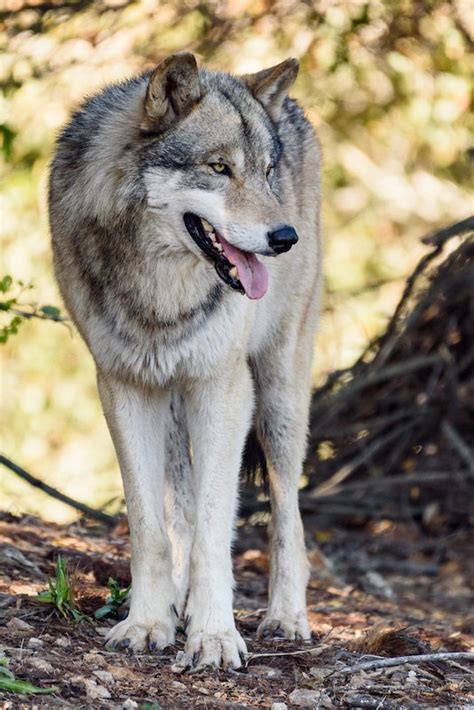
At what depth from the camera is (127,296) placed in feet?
13.7

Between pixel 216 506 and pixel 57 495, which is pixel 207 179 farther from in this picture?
pixel 57 495

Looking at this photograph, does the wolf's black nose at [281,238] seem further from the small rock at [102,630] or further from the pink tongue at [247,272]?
the small rock at [102,630]

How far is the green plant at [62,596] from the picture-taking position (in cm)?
396

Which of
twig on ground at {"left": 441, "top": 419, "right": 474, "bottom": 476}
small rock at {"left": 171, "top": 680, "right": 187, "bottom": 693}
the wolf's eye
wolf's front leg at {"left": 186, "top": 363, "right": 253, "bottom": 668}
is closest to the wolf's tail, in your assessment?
wolf's front leg at {"left": 186, "top": 363, "right": 253, "bottom": 668}

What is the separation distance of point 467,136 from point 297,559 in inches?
242

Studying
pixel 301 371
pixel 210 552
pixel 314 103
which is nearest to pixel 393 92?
pixel 314 103

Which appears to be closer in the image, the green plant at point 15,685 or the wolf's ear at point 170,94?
the green plant at point 15,685

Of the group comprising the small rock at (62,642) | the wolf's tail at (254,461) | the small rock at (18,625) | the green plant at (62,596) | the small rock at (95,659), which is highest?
the wolf's tail at (254,461)

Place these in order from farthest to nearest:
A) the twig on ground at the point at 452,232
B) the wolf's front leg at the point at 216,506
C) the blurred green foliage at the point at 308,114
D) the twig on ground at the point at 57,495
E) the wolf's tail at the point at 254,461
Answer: the blurred green foliage at the point at 308,114 → the twig on ground at the point at 452,232 → the twig on ground at the point at 57,495 → the wolf's tail at the point at 254,461 → the wolf's front leg at the point at 216,506

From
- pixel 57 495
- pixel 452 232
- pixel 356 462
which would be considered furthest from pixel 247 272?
pixel 356 462

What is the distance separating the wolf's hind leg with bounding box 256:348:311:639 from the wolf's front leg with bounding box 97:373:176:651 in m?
0.61

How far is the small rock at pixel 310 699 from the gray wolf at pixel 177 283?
30 centimetres

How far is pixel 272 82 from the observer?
4.43 m

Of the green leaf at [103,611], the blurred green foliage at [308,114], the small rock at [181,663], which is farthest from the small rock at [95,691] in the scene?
the blurred green foliage at [308,114]
